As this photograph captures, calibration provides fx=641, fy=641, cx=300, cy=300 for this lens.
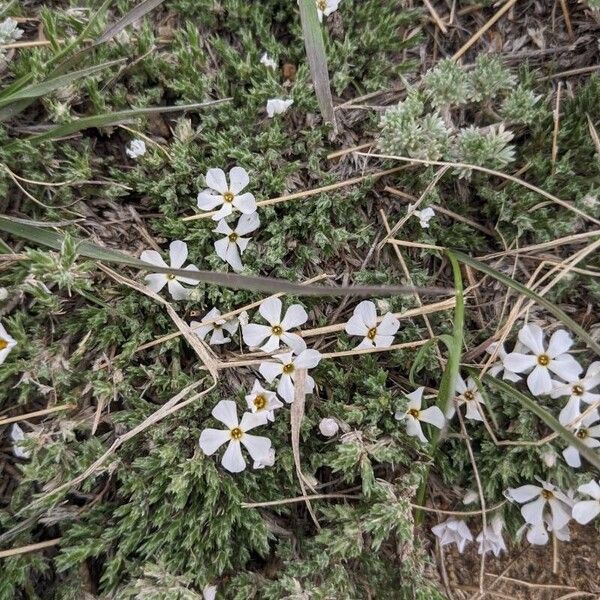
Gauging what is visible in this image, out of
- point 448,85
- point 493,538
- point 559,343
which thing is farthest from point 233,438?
point 448,85

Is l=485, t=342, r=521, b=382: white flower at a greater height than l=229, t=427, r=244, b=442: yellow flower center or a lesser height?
lesser

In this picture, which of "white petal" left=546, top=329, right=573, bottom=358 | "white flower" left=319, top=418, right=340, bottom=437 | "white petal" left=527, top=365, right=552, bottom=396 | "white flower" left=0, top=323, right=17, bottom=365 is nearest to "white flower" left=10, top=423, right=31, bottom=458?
"white flower" left=0, top=323, right=17, bottom=365

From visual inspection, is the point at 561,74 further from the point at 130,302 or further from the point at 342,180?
the point at 130,302

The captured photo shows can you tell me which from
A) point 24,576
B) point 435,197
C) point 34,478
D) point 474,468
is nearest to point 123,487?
point 34,478

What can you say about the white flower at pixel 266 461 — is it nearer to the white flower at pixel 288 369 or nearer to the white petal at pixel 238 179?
the white flower at pixel 288 369

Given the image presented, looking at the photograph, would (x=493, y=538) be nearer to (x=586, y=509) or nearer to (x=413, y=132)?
(x=586, y=509)

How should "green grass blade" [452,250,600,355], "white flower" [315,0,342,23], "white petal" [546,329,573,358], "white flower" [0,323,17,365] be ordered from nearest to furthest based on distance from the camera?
"green grass blade" [452,250,600,355]
"white flower" [0,323,17,365]
"white petal" [546,329,573,358]
"white flower" [315,0,342,23]

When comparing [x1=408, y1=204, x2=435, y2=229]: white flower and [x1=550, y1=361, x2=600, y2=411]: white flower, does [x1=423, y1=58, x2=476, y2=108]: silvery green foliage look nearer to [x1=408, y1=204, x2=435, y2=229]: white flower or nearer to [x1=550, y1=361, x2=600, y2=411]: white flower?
[x1=408, y1=204, x2=435, y2=229]: white flower
